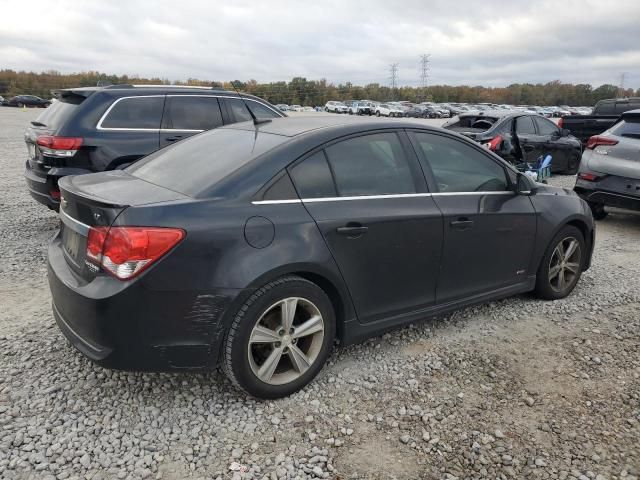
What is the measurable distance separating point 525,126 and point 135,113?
8143 mm

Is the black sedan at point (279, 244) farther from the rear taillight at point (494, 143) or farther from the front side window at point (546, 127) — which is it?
the front side window at point (546, 127)

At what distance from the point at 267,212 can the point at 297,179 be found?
1.05 feet

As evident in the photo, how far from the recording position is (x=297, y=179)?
3080 mm

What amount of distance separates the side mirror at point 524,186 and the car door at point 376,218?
3.30 feet

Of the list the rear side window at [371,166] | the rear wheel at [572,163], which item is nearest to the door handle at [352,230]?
the rear side window at [371,166]

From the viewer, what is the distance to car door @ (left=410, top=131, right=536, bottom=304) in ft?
12.0

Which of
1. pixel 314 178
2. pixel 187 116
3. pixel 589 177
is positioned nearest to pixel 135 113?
pixel 187 116

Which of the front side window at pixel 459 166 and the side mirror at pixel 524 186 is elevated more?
the front side window at pixel 459 166

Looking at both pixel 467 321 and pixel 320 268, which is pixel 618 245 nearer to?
pixel 467 321

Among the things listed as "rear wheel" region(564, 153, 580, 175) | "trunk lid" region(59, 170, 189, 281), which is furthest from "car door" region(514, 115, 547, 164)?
"trunk lid" region(59, 170, 189, 281)

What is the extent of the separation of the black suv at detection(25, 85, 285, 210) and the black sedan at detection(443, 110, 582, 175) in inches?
217

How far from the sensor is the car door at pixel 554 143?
11461 mm

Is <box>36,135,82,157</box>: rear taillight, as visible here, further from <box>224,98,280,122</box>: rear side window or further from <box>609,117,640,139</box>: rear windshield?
<box>609,117,640,139</box>: rear windshield

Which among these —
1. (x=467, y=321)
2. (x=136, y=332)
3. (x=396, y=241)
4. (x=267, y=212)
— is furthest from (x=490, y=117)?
(x=136, y=332)
